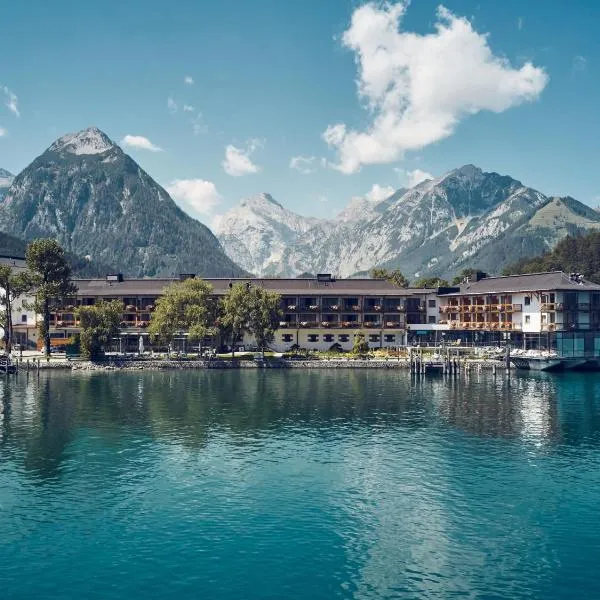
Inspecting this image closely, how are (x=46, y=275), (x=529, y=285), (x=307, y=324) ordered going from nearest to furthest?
(x=46, y=275)
(x=529, y=285)
(x=307, y=324)

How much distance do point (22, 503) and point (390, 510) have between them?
27.8 metres

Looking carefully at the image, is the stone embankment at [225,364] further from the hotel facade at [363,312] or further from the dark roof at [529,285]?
the dark roof at [529,285]

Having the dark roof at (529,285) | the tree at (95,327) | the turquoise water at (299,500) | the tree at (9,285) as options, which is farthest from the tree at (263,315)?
the dark roof at (529,285)

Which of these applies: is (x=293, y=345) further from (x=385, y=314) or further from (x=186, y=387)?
(x=186, y=387)

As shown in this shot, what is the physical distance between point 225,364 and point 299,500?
82136mm

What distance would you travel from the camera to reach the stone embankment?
12500 cm

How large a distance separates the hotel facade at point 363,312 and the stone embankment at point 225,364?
1284cm

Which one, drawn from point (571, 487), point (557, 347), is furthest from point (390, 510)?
point (557, 347)

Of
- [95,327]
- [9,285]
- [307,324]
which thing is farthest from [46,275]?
[307,324]

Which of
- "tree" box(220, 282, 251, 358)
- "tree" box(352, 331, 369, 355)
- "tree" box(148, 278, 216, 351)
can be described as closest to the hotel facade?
"tree" box(352, 331, 369, 355)

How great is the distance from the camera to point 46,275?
13262cm

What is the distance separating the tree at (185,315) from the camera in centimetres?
12606

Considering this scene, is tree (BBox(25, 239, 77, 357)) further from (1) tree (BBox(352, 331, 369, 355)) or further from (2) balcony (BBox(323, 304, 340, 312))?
(1) tree (BBox(352, 331, 369, 355))

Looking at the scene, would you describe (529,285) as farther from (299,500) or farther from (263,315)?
(299,500)
